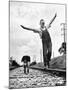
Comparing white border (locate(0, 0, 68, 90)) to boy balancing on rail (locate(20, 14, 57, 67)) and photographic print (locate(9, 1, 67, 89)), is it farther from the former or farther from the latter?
boy balancing on rail (locate(20, 14, 57, 67))

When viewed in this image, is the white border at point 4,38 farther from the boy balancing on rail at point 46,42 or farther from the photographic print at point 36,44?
the boy balancing on rail at point 46,42

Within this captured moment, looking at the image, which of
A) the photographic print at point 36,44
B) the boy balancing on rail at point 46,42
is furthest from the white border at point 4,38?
the boy balancing on rail at point 46,42

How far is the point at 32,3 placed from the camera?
2586mm

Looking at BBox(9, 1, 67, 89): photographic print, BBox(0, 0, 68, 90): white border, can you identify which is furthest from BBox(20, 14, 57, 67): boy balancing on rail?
BBox(0, 0, 68, 90): white border

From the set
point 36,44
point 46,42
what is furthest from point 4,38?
point 46,42

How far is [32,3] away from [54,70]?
87 cm

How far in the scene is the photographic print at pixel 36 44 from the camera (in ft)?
8.29

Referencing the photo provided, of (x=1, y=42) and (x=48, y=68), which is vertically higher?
(x=1, y=42)

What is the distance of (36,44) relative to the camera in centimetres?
261

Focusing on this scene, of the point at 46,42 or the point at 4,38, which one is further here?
the point at 46,42

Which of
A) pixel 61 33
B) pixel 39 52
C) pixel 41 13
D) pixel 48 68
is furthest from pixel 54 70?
pixel 41 13

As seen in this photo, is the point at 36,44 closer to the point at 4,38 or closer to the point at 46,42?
the point at 46,42

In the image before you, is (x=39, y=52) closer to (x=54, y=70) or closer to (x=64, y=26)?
(x=54, y=70)

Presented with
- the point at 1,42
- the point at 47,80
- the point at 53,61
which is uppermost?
the point at 1,42
